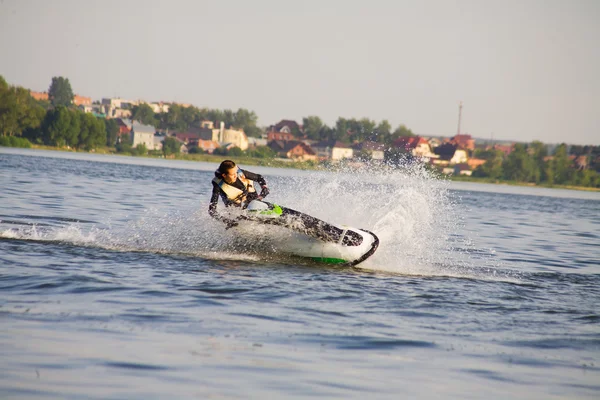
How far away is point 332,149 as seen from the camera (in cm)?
17900

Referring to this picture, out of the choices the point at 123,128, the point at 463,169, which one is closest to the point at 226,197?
the point at 463,169

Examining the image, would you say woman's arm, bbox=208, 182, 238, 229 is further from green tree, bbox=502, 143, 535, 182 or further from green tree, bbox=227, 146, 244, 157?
green tree, bbox=502, 143, 535, 182

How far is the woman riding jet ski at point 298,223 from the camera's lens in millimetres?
14078

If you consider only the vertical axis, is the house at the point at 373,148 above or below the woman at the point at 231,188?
above

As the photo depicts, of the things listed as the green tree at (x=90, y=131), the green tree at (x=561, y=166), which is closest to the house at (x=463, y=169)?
the green tree at (x=561, y=166)

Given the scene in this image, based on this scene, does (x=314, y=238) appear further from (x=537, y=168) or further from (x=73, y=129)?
(x=537, y=168)

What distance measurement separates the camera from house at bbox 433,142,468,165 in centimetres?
15275

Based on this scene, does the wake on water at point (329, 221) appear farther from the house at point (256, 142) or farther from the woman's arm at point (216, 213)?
the house at point (256, 142)

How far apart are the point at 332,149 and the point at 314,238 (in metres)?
165

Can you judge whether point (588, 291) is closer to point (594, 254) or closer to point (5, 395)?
point (594, 254)

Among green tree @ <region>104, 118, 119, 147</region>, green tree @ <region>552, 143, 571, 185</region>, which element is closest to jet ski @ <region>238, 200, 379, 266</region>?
green tree @ <region>552, 143, 571, 185</region>

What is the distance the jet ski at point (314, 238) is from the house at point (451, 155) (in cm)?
13867

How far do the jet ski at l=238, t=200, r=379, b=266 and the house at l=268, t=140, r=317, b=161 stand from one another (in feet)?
461

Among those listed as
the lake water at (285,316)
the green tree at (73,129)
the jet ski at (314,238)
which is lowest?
the lake water at (285,316)
